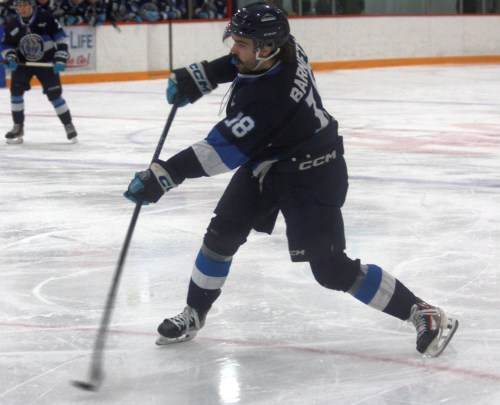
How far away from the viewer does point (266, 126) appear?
2.79 metres

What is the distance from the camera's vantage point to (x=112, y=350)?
310 cm

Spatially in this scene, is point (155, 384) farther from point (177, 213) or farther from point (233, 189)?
point (177, 213)

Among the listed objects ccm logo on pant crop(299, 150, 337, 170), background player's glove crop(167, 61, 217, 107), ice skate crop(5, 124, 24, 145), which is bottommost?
ice skate crop(5, 124, 24, 145)

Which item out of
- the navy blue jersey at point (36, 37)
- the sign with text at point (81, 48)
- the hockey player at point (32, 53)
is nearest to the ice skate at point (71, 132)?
the hockey player at point (32, 53)

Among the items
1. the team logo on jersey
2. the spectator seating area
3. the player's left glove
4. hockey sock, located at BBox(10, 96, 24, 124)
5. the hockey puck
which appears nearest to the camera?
the hockey puck

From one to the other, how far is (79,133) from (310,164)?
6.03 metres

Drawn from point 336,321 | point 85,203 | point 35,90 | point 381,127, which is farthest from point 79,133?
point 336,321

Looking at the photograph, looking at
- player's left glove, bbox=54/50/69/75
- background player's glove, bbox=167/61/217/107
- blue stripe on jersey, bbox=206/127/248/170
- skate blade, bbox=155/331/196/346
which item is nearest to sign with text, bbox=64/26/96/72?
player's left glove, bbox=54/50/69/75

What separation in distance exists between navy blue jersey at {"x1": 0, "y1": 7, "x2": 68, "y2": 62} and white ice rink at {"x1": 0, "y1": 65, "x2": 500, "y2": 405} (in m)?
0.68

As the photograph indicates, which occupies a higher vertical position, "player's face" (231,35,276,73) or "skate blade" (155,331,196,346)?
"player's face" (231,35,276,73)

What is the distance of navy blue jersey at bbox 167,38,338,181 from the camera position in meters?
2.78

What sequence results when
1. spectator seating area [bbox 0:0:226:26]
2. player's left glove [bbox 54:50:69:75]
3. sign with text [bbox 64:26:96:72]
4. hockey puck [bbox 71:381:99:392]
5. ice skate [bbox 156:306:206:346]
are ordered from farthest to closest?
sign with text [bbox 64:26:96:72] → spectator seating area [bbox 0:0:226:26] → player's left glove [bbox 54:50:69:75] → ice skate [bbox 156:306:206:346] → hockey puck [bbox 71:381:99:392]

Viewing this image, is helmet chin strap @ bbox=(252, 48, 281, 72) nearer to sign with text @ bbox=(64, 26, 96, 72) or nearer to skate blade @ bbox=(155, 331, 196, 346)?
skate blade @ bbox=(155, 331, 196, 346)

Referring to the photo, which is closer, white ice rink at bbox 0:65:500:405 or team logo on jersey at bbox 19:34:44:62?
white ice rink at bbox 0:65:500:405
